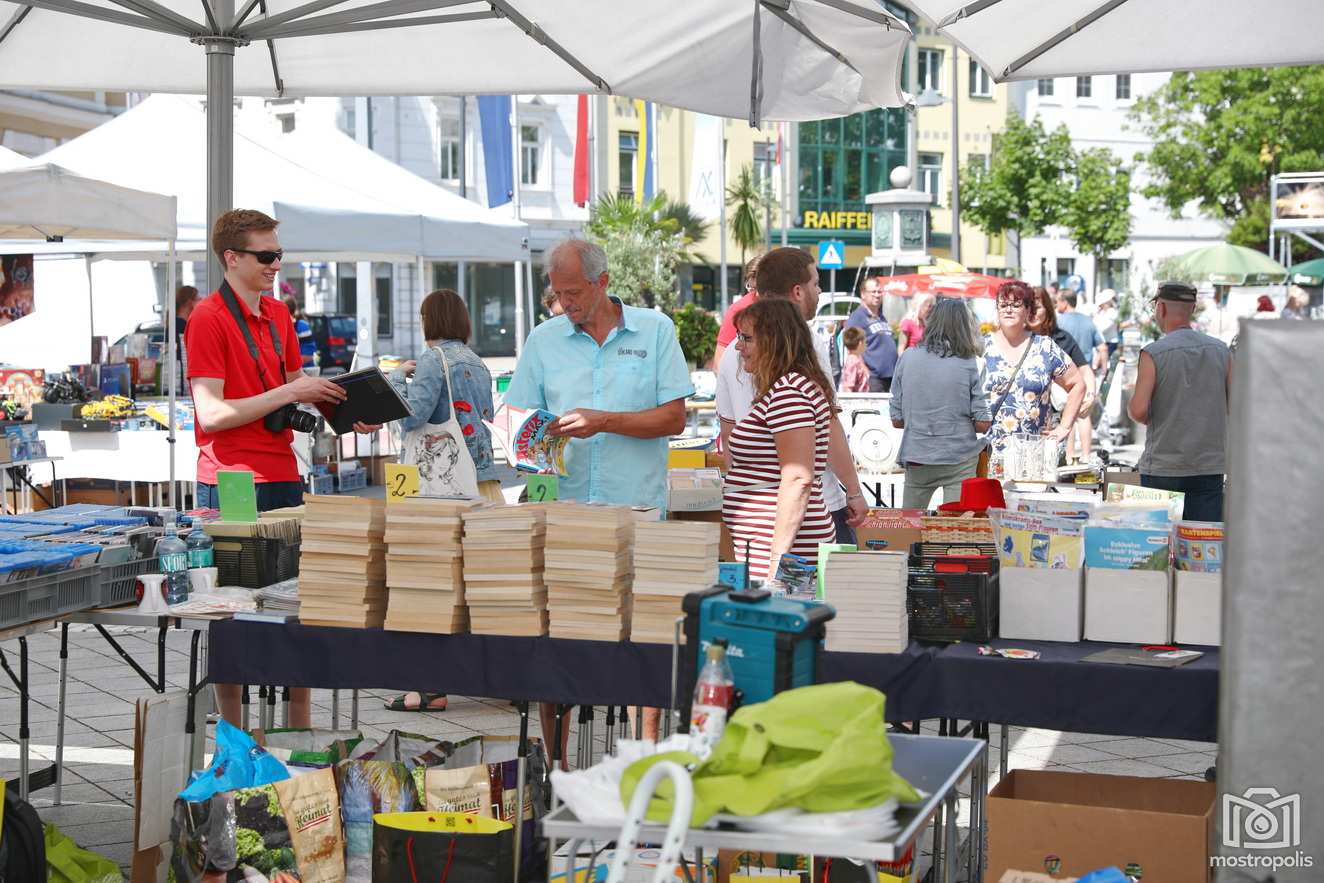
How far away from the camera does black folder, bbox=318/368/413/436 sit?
15.2 ft

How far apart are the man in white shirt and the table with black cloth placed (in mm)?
1610

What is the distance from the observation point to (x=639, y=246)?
34.7 meters

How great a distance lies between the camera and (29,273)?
12.0 m

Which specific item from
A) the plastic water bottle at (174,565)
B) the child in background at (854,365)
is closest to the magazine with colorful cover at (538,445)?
the plastic water bottle at (174,565)

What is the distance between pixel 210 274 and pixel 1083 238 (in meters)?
31.3

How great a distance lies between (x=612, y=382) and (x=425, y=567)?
1171mm

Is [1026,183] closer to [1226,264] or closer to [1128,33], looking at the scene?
[1226,264]

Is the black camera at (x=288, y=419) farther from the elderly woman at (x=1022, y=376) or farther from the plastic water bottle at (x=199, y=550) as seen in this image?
the elderly woman at (x=1022, y=376)

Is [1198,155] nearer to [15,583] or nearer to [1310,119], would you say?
[1310,119]

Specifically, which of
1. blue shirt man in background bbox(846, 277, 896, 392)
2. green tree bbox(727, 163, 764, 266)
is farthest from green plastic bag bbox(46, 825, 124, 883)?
green tree bbox(727, 163, 764, 266)

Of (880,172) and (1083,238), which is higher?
(880,172)

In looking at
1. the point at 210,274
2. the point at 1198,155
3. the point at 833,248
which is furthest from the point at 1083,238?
the point at 210,274

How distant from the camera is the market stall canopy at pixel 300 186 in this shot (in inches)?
385

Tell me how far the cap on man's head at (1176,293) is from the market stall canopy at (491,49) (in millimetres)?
1609
